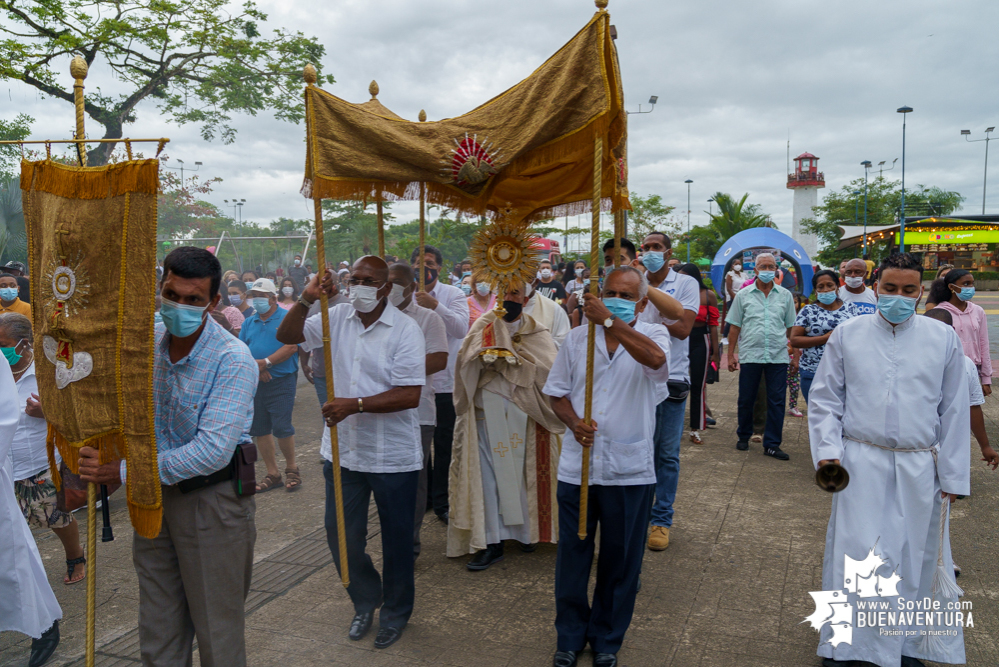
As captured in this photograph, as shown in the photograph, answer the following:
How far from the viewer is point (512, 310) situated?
4.87m

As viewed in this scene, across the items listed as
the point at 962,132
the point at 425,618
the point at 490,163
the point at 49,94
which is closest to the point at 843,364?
the point at 490,163

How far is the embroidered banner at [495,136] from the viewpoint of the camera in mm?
3504

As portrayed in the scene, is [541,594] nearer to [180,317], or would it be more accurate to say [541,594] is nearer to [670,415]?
[670,415]

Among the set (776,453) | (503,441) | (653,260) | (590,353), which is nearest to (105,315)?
(590,353)

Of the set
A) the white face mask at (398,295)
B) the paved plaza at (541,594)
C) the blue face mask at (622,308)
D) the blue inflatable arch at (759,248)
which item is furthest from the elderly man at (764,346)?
the blue inflatable arch at (759,248)

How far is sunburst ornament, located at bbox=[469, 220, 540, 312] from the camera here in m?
4.49

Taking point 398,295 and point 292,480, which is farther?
point 292,480

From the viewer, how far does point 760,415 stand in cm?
820

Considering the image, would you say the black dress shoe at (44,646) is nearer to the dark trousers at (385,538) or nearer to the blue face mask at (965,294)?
the dark trousers at (385,538)

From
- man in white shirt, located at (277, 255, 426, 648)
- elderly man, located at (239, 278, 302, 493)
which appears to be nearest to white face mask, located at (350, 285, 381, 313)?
Result: man in white shirt, located at (277, 255, 426, 648)

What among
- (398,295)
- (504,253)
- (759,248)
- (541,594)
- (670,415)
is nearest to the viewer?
(541,594)

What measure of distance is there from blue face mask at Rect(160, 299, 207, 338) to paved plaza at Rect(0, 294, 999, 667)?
75.2 inches

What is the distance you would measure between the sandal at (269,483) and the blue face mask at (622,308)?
4330 millimetres

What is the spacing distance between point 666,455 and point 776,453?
285 cm
